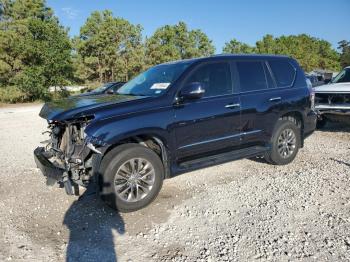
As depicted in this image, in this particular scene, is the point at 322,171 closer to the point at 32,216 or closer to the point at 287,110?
the point at 287,110

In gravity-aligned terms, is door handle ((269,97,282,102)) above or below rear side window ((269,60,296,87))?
below

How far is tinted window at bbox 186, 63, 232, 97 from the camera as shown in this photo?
16.6 feet

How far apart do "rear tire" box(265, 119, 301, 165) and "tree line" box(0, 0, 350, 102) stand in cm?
2312

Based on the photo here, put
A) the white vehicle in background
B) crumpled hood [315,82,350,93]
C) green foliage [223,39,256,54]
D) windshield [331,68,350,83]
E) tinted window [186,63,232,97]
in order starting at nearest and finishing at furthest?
tinted window [186,63,232,97] < the white vehicle in background < crumpled hood [315,82,350,93] < windshield [331,68,350,83] < green foliage [223,39,256,54]

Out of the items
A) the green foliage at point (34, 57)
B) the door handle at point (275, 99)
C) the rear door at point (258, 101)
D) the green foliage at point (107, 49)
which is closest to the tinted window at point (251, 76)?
the rear door at point (258, 101)

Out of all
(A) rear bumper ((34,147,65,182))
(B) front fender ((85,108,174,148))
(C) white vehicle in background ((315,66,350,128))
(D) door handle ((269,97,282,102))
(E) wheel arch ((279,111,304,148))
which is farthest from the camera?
(C) white vehicle in background ((315,66,350,128))

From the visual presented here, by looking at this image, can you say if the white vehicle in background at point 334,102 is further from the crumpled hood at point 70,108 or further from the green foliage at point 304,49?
the green foliage at point 304,49

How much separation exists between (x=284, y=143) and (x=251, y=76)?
1443 mm

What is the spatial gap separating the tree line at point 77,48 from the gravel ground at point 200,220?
21.8 meters

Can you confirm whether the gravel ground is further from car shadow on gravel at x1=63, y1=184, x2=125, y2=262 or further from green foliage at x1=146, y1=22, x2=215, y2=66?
green foliage at x1=146, y1=22, x2=215, y2=66

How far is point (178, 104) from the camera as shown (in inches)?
186

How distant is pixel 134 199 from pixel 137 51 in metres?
33.5

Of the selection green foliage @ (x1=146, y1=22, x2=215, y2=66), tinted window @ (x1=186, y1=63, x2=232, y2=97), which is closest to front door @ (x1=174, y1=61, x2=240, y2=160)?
tinted window @ (x1=186, y1=63, x2=232, y2=97)

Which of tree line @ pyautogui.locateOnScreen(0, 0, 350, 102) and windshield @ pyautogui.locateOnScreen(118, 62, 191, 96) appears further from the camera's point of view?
tree line @ pyautogui.locateOnScreen(0, 0, 350, 102)
